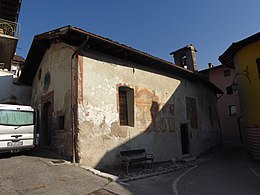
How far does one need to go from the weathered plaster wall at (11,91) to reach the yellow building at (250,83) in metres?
13.6

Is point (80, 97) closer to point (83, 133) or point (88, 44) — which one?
point (83, 133)

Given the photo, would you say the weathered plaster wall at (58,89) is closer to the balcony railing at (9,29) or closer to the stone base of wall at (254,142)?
the balcony railing at (9,29)

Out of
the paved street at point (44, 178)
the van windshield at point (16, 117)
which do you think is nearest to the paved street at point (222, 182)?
the paved street at point (44, 178)

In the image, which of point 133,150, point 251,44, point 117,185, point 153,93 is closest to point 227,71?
Answer: point 251,44

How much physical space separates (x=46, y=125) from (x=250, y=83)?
11.4m

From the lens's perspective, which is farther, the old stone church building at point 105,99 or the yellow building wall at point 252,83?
the yellow building wall at point 252,83

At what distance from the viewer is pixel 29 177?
19.8ft

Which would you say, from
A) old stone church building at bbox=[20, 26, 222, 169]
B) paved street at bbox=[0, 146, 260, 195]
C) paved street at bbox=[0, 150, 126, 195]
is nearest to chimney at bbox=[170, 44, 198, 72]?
old stone church building at bbox=[20, 26, 222, 169]

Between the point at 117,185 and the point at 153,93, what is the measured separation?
6674 millimetres

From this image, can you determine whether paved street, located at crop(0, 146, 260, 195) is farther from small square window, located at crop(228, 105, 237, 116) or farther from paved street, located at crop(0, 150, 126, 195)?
small square window, located at crop(228, 105, 237, 116)

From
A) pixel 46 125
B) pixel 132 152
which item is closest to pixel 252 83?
pixel 132 152

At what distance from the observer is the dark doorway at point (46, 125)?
36.6 feet

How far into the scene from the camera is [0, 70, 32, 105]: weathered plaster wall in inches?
566

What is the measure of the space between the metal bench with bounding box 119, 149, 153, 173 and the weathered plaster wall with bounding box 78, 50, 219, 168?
10.4 inches
